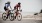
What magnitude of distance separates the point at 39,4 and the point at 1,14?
101cm

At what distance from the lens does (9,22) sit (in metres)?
1.52

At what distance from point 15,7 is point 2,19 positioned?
0.45 metres

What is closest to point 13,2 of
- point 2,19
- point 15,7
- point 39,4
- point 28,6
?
point 15,7

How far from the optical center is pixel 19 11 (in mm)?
1536

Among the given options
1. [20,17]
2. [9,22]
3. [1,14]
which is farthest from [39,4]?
[1,14]

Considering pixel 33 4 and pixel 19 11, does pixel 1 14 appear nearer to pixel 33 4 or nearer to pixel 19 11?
pixel 19 11

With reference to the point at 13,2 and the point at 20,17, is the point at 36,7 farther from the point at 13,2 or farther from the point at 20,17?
the point at 13,2

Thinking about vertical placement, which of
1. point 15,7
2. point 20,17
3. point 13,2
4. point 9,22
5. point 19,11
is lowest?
point 9,22

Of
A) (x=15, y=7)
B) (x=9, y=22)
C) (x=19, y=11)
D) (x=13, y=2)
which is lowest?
Result: (x=9, y=22)

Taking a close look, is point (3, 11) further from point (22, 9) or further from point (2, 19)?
point (22, 9)

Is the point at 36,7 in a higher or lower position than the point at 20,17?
higher

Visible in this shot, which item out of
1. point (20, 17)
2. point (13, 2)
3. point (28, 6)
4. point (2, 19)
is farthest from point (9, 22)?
point (28, 6)

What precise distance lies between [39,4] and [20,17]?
597 mm

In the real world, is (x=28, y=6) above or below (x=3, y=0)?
below
